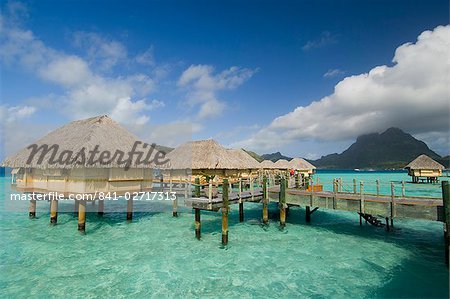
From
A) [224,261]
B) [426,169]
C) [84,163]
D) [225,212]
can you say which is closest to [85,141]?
[84,163]

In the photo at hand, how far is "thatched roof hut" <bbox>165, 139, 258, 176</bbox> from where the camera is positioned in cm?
2449

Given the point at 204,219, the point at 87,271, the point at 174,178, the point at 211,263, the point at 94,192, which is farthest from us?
the point at 174,178

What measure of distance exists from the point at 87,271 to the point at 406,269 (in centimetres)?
1387

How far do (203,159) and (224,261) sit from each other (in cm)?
1332

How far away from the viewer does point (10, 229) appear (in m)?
19.1

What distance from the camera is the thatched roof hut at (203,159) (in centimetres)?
2449

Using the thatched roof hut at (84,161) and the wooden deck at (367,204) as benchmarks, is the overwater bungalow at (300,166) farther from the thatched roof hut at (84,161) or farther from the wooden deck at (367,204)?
the thatched roof hut at (84,161)

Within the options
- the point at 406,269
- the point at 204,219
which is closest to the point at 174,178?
the point at 204,219

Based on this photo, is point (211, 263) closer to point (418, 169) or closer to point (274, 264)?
point (274, 264)

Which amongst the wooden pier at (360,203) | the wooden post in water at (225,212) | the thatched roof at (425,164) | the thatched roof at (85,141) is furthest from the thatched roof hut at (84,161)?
the thatched roof at (425,164)

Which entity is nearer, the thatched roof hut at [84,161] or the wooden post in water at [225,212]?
the wooden post in water at [225,212]

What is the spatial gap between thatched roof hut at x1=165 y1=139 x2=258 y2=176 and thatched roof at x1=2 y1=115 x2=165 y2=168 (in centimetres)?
522

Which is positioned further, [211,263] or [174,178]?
[174,178]

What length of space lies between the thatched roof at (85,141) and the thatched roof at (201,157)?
5209 millimetres
